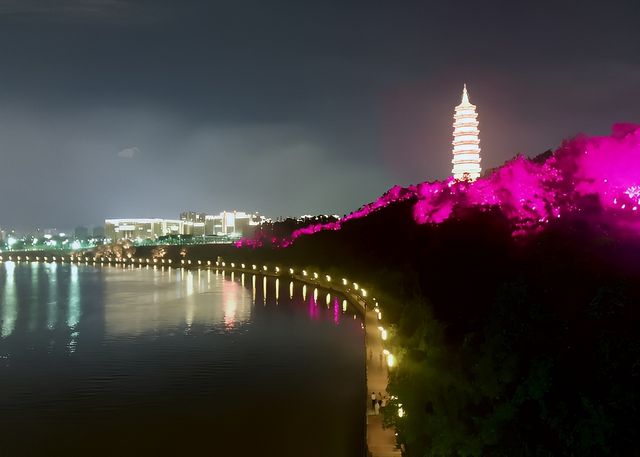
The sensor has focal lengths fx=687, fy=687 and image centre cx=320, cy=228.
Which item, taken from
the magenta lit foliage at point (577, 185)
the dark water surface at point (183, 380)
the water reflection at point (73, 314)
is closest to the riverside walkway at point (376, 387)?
the dark water surface at point (183, 380)

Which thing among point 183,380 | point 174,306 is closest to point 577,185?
point 183,380

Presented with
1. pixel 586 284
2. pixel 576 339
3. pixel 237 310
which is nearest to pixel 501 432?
pixel 576 339

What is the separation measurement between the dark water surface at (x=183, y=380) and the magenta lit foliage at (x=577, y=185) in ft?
22.9

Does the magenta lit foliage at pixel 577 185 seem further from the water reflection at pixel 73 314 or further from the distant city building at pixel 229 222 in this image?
the distant city building at pixel 229 222

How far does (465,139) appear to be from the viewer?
6644 cm

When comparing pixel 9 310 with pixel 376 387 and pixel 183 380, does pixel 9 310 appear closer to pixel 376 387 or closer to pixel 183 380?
pixel 183 380

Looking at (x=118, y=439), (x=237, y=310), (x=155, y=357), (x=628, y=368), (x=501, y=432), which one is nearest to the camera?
(x=628, y=368)

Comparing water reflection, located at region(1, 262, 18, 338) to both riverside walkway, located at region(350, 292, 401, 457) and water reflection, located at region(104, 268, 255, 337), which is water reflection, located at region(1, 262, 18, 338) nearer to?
water reflection, located at region(104, 268, 255, 337)

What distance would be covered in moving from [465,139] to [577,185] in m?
49.2

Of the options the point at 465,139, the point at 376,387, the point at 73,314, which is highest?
the point at 465,139

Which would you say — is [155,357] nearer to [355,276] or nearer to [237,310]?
[237,310]

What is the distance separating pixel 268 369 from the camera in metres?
23.2

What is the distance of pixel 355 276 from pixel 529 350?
37310 mm

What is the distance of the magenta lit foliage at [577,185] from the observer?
16.1 metres
